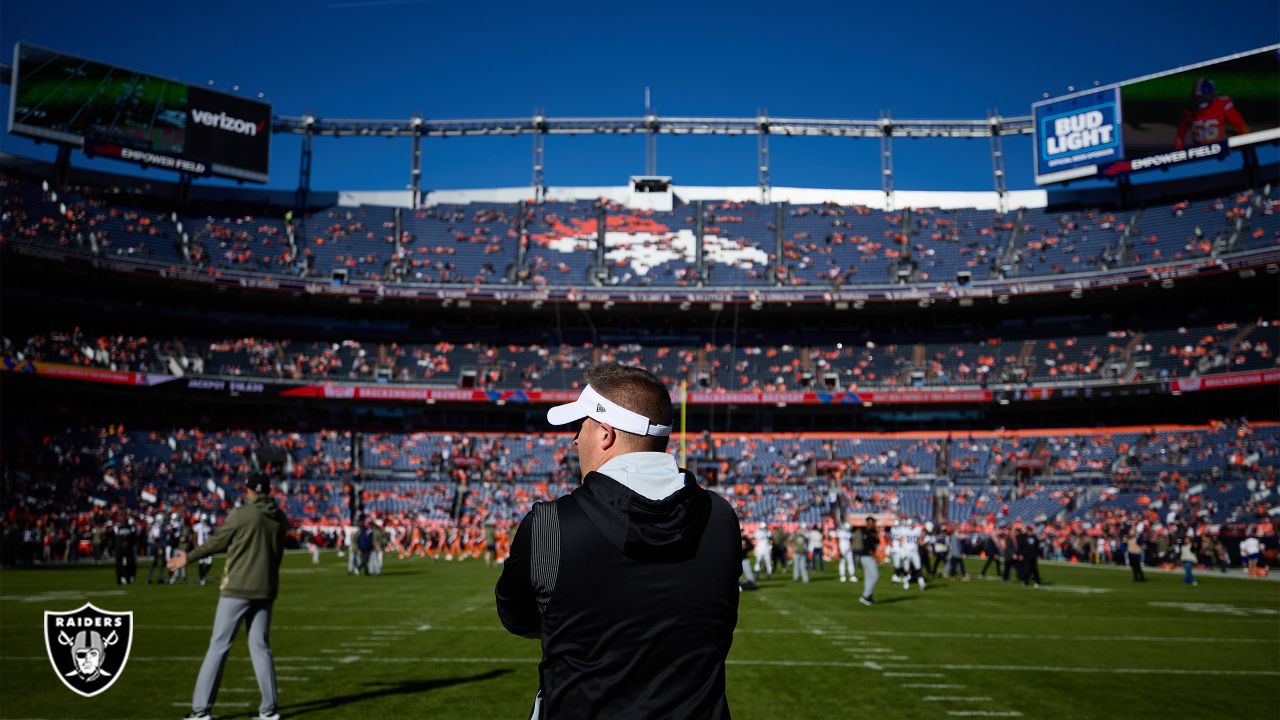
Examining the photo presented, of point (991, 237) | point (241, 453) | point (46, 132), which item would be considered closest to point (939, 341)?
point (991, 237)

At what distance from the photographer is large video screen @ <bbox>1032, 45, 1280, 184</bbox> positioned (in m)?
52.6

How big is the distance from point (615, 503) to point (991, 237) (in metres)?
61.7

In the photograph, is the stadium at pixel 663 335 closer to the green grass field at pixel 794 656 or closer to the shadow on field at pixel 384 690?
the green grass field at pixel 794 656

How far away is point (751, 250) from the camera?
202 feet

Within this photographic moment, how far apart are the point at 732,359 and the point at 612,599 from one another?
54730 mm

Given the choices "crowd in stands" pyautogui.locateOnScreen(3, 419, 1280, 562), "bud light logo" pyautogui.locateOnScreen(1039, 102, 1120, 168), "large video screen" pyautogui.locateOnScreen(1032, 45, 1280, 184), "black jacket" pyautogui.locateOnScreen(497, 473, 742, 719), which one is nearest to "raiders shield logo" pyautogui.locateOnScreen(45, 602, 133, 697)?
"black jacket" pyautogui.locateOnScreen(497, 473, 742, 719)

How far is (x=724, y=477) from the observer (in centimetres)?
5119

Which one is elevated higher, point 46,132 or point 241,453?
point 46,132

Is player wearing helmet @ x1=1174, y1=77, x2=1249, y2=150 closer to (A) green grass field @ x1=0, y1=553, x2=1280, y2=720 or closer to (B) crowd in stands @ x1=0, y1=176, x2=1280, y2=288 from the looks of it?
(B) crowd in stands @ x1=0, y1=176, x2=1280, y2=288

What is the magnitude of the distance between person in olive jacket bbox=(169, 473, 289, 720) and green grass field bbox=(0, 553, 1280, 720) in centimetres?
86

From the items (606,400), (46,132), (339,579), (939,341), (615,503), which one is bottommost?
(339,579)

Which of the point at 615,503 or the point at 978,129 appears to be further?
the point at 978,129

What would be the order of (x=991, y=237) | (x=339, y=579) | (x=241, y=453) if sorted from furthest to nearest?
(x=991, y=237) < (x=241, y=453) < (x=339, y=579)

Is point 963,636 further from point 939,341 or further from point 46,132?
point 46,132
